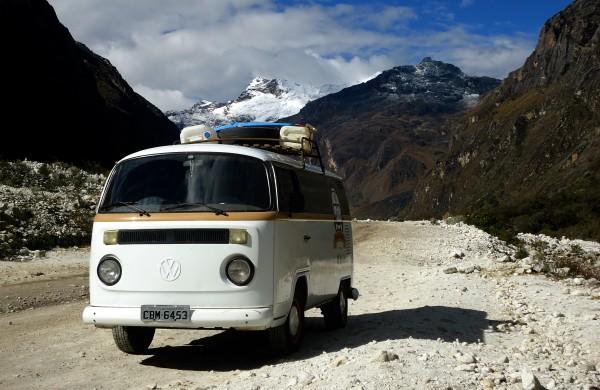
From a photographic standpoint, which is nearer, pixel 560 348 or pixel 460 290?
pixel 560 348

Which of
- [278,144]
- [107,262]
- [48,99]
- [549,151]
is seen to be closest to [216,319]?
[107,262]

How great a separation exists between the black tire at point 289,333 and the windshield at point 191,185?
151 cm

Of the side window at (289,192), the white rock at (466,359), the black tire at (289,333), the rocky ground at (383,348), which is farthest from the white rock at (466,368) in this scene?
the side window at (289,192)

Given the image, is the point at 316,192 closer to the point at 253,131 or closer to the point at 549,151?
the point at 253,131

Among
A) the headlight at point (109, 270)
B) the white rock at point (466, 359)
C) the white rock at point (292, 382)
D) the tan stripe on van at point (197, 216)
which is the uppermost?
the tan stripe on van at point (197, 216)

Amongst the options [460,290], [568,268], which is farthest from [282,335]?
[568,268]

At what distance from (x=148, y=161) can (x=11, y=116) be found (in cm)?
4840

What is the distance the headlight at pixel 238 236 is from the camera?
8.10 meters

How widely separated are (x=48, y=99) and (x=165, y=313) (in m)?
55.3

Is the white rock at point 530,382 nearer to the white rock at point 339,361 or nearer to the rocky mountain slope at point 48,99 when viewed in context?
the white rock at point 339,361

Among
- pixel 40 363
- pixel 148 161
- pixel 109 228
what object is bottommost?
pixel 40 363

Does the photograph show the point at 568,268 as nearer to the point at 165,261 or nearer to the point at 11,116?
the point at 165,261

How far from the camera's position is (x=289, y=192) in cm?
916

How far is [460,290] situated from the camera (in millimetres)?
16672
